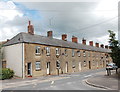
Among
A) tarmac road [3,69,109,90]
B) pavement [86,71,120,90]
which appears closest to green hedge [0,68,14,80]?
tarmac road [3,69,109,90]

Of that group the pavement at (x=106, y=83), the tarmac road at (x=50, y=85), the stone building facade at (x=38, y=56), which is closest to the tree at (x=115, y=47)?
the pavement at (x=106, y=83)

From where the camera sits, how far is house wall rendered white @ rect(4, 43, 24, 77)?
88.6ft

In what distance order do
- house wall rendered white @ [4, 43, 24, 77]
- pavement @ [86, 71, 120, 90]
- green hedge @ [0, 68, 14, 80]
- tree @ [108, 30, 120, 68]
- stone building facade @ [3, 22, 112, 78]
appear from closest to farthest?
pavement @ [86, 71, 120, 90] → tree @ [108, 30, 120, 68] → green hedge @ [0, 68, 14, 80] → house wall rendered white @ [4, 43, 24, 77] → stone building facade @ [3, 22, 112, 78]

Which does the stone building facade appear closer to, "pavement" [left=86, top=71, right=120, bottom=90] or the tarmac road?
the tarmac road

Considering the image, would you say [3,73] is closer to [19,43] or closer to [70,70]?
[19,43]

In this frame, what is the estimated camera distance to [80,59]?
137ft

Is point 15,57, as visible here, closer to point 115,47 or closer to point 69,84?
point 69,84

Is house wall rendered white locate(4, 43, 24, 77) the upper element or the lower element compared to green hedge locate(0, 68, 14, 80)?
upper

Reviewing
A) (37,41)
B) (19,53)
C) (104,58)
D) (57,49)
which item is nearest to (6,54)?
(19,53)

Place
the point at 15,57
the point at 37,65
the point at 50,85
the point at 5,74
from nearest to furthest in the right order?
1. the point at 50,85
2. the point at 5,74
3. the point at 15,57
4. the point at 37,65

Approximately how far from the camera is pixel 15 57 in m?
28.2

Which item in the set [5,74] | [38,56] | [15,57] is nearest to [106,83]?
[5,74]

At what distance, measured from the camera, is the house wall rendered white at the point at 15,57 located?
27.0 metres

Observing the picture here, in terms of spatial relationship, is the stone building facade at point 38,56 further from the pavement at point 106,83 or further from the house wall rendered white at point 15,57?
the pavement at point 106,83
